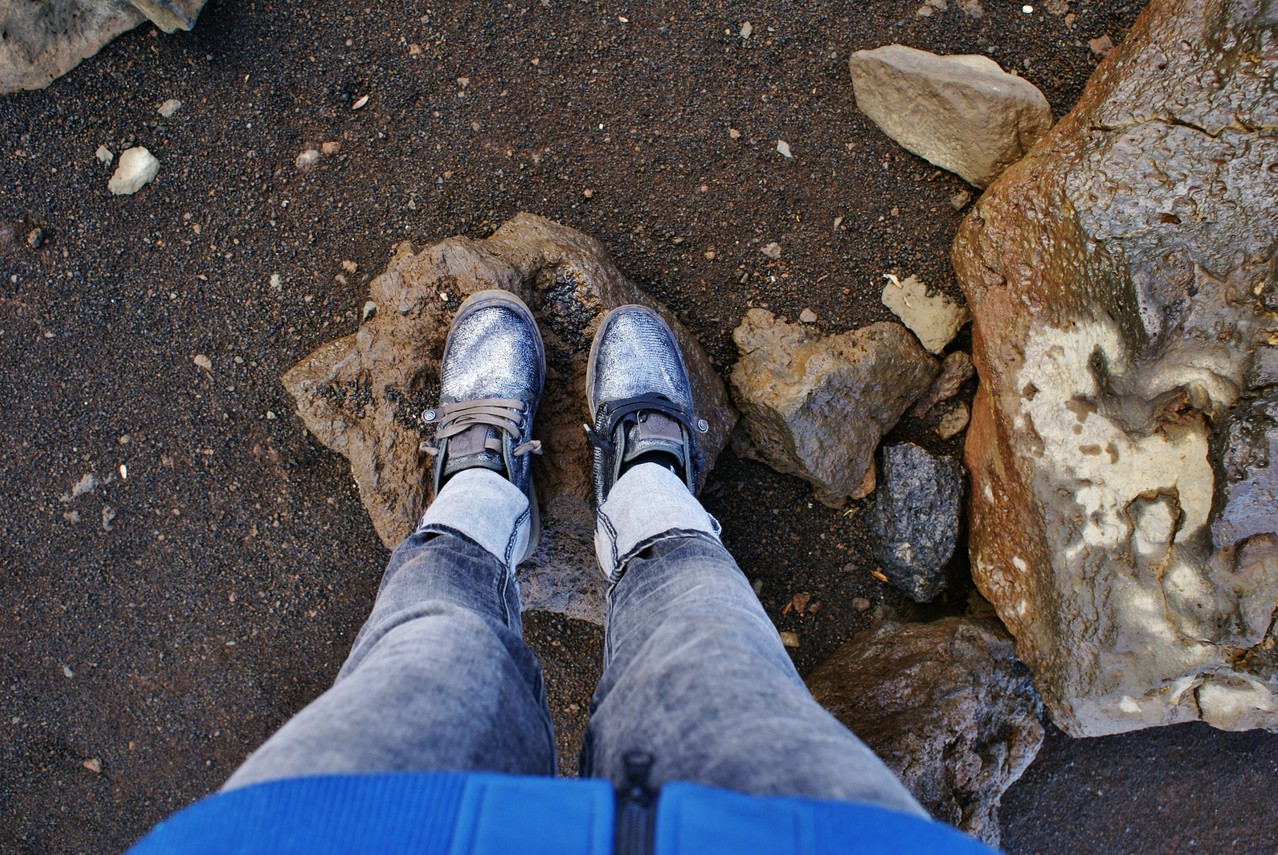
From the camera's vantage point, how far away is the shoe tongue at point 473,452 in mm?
1836

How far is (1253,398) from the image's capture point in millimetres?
1560

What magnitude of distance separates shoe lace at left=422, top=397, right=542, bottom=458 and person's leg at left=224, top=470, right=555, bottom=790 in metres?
0.23

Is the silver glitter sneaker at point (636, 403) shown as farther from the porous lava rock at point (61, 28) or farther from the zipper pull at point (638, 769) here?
the porous lava rock at point (61, 28)

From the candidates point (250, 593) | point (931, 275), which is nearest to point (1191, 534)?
point (931, 275)

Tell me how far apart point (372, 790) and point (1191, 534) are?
1752 mm

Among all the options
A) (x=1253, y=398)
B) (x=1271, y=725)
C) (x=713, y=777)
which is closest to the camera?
(x=713, y=777)

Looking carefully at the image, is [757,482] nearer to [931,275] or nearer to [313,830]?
[931,275]

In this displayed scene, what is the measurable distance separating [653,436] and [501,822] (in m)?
1.19

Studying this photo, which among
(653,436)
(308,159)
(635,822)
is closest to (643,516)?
(653,436)

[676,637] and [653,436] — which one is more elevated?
[676,637]

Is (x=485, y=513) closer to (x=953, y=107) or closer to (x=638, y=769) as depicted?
(x=638, y=769)

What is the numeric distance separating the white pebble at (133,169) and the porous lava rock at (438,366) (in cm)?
79

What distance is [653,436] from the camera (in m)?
1.89

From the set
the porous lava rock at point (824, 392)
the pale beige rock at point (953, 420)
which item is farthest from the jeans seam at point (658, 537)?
the pale beige rock at point (953, 420)
